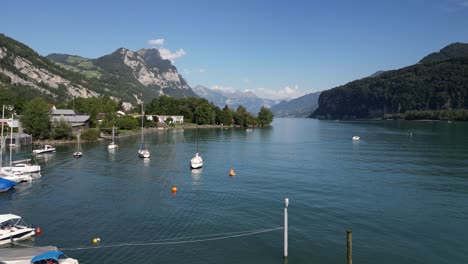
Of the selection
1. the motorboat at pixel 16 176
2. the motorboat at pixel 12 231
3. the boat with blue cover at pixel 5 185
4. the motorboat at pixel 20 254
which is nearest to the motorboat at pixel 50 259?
the motorboat at pixel 20 254

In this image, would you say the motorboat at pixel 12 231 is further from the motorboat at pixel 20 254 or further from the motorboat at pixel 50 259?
the motorboat at pixel 50 259

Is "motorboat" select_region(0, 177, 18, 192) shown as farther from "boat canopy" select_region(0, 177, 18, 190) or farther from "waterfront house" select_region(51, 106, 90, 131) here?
"waterfront house" select_region(51, 106, 90, 131)

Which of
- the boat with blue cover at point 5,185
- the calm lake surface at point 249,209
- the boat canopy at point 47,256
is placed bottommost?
the calm lake surface at point 249,209

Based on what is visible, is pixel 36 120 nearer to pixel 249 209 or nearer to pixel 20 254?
pixel 249 209

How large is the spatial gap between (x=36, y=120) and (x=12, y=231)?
100 m

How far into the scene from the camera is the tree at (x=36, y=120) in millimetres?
126000

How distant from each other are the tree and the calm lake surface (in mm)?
44634

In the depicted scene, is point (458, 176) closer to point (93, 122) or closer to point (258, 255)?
A: point (258, 255)

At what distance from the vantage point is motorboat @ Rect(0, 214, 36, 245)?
1459 inches

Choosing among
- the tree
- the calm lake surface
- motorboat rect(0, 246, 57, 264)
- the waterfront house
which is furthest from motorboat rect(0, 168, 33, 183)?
the waterfront house

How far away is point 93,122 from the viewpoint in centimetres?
16800

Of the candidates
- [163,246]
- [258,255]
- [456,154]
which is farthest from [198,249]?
[456,154]

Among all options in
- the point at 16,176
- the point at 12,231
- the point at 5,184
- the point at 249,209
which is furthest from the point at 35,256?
the point at 16,176

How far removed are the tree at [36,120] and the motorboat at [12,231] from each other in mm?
96723
